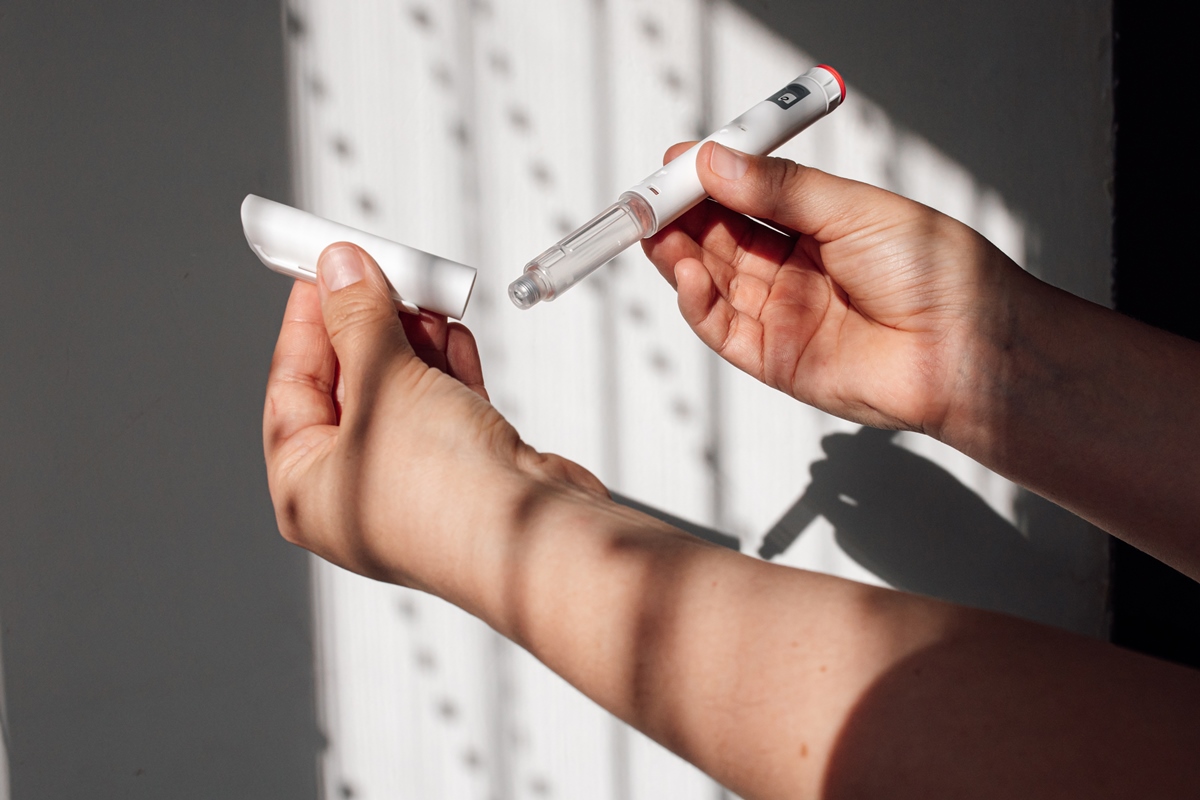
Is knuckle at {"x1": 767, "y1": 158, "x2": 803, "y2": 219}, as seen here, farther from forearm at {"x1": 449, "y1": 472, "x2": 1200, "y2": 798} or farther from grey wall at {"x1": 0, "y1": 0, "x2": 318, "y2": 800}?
grey wall at {"x1": 0, "y1": 0, "x2": 318, "y2": 800}

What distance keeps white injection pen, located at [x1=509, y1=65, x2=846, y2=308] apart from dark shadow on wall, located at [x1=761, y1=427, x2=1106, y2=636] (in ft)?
1.46

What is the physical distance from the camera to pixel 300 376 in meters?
0.62

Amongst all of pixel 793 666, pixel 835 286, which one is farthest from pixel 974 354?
pixel 793 666

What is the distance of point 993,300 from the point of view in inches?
26.1

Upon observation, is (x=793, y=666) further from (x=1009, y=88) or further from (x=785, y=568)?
(x=1009, y=88)

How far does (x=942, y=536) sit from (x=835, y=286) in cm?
49

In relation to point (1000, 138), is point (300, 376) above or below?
below

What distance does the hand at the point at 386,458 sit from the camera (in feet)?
1.65

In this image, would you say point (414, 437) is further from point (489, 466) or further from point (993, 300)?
point (993, 300)

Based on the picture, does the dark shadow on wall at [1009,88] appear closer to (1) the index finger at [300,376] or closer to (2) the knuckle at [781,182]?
(2) the knuckle at [781,182]

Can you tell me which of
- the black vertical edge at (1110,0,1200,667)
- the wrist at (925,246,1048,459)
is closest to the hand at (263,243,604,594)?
the wrist at (925,246,1048,459)

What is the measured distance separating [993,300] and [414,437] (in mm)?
480

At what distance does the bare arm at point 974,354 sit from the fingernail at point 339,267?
25 cm

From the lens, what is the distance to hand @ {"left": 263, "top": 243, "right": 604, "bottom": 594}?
1.65 ft
